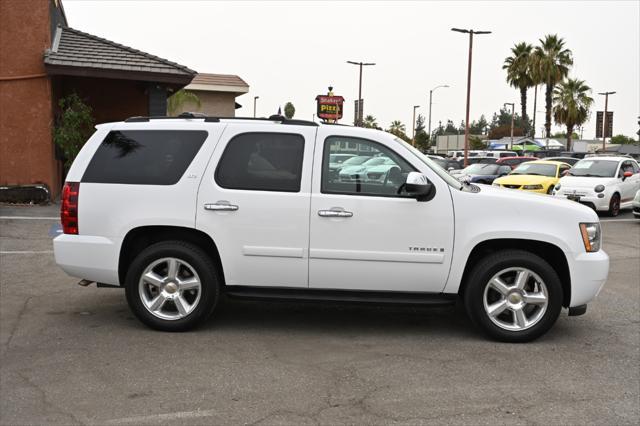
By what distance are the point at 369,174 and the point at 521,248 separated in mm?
1488

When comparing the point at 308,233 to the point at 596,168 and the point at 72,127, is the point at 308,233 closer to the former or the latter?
the point at 72,127

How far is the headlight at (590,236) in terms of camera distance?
6051 millimetres

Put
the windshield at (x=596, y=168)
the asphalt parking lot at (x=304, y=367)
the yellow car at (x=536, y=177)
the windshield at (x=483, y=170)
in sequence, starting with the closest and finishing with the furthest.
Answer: the asphalt parking lot at (x=304, y=367), the windshield at (x=596, y=168), the yellow car at (x=536, y=177), the windshield at (x=483, y=170)

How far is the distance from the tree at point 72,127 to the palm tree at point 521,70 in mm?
47076

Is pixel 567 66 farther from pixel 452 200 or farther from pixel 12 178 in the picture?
pixel 452 200

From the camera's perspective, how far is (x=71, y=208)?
621 centimetres

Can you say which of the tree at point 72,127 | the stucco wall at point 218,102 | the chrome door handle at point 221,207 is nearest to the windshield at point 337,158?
the chrome door handle at point 221,207

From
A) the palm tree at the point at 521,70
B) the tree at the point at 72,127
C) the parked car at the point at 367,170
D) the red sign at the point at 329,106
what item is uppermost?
the palm tree at the point at 521,70

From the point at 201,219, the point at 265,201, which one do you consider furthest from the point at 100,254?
the point at 265,201

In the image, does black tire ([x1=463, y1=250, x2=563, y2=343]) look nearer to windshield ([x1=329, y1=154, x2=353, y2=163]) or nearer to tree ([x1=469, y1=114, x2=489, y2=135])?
windshield ([x1=329, y1=154, x2=353, y2=163])

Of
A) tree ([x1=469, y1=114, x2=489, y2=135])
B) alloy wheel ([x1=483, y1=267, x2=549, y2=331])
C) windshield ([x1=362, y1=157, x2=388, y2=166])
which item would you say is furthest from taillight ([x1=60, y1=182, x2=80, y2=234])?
tree ([x1=469, y1=114, x2=489, y2=135])

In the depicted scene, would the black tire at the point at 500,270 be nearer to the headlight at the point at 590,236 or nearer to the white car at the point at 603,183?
the headlight at the point at 590,236

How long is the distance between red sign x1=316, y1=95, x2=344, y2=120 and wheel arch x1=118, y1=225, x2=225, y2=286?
2525 cm

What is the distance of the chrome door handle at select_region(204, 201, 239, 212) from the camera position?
6.02 meters
